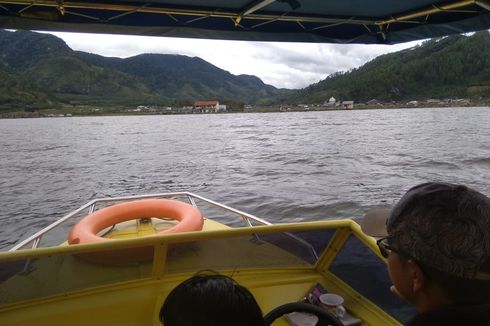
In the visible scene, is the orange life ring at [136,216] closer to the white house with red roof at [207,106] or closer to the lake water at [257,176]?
the lake water at [257,176]

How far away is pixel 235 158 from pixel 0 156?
14.6 m

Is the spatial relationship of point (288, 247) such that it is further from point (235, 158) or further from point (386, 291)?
point (235, 158)

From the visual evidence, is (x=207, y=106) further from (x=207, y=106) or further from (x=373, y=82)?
(x=373, y=82)

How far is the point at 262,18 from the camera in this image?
3.44 m

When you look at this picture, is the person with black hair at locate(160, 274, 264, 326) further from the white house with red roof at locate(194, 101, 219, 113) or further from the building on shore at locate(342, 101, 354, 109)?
the white house with red roof at locate(194, 101, 219, 113)

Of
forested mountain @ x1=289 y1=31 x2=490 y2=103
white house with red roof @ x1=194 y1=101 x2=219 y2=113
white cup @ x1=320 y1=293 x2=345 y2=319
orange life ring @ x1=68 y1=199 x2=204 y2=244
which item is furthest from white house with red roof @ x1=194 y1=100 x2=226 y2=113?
white cup @ x1=320 y1=293 x2=345 y2=319

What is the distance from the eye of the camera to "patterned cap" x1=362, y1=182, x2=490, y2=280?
88cm

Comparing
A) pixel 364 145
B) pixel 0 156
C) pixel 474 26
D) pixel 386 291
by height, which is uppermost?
pixel 474 26

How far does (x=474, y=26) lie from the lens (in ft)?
11.2

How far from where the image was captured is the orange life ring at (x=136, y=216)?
393 cm

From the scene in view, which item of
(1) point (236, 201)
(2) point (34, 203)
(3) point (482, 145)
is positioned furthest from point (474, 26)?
(3) point (482, 145)

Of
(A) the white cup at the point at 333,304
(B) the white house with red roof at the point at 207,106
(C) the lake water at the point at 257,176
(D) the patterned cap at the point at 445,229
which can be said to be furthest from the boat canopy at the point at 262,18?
(B) the white house with red roof at the point at 207,106

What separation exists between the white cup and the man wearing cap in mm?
1414

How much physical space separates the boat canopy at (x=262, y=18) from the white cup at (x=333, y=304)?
2070 mm
